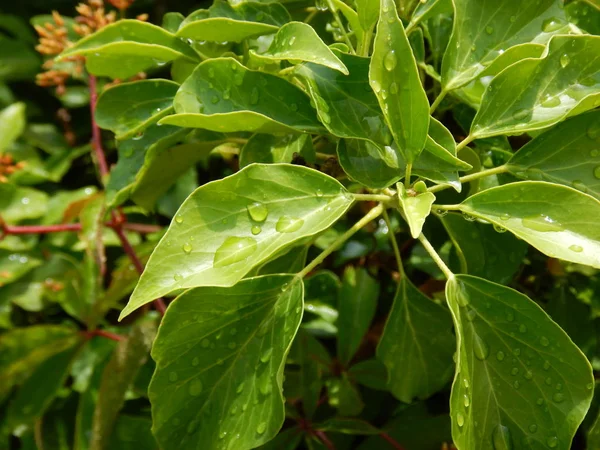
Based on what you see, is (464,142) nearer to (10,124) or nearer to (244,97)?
(244,97)

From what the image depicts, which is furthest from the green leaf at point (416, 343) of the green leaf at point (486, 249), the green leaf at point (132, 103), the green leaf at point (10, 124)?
the green leaf at point (10, 124)

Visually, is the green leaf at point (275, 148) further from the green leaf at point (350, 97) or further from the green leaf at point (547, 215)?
the green leaf at point (547, 215)

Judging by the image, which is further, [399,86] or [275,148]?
[275,148]

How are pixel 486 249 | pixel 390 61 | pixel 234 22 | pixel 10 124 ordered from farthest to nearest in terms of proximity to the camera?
pixel 10 124 → pixel 486 249 → pixel 234 22 → pixel 390 61

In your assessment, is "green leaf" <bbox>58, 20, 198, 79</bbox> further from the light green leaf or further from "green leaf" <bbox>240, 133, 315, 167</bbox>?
the light green leaf

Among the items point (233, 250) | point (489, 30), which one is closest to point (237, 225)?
point (233, 250)

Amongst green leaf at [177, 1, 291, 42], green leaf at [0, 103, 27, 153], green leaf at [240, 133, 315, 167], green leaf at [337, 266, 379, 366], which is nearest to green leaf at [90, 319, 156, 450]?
green leaf at [337, 266, 379, 366]

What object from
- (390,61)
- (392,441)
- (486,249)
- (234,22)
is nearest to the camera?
(390,61)
